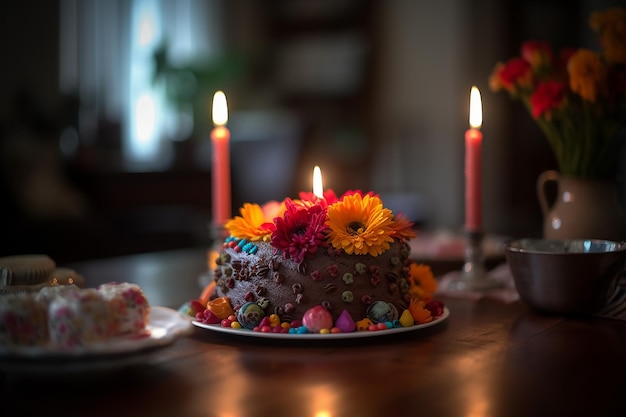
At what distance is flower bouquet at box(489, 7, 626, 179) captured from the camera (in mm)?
1180

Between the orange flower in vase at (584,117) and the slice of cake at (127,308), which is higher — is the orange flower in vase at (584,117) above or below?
above

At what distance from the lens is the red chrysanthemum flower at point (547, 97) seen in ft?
3.93

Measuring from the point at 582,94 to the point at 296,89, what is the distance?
4.94 meters

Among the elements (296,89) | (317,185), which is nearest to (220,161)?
(317,185)

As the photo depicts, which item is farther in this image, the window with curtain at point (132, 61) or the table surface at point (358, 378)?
the window with curtain at point (132, 61)

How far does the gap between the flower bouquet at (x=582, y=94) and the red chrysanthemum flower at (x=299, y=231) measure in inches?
20.8

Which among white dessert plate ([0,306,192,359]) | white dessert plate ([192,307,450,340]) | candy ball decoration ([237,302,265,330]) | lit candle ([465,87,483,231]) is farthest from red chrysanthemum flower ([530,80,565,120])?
white dessert plate ([0,306,192,359])

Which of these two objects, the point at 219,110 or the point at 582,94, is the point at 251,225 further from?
the point at 582,94

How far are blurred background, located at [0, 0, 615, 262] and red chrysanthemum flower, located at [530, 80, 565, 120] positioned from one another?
119 inches

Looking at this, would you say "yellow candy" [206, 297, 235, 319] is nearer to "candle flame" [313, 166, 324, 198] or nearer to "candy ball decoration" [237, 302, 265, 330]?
"candy ball decoration" [237, 302, 265, 330]

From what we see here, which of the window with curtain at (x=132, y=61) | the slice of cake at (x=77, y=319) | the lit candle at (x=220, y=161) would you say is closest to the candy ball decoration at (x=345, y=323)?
the slice of cake at (x=77, y=319)

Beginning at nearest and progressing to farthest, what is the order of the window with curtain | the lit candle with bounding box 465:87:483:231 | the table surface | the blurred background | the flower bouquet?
the table surface
the flower bouquet
the lit candle with bounding box 465:87:483:231
the blurred background
the window with curtain

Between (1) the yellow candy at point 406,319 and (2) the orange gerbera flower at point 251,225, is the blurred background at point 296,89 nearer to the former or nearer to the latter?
(2) the orange gerbera flower at point 251,225

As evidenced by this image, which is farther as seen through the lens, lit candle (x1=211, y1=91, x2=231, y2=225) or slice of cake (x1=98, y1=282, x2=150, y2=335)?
lit candle (x1=211, y1=91, x2=231, y2=225)
